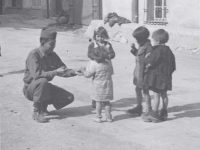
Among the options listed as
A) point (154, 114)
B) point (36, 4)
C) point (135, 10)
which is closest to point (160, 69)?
point (154, 114)

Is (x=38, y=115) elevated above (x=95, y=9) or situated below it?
below

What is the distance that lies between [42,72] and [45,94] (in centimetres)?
32

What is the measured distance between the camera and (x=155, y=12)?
57.1 ft

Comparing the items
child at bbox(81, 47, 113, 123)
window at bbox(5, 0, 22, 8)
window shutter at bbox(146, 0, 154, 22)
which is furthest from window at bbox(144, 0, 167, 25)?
window at bbox(5, 0, 22, 8)

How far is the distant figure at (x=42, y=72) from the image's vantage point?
6.36 meters

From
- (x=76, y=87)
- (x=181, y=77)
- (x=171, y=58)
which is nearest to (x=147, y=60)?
(x=171, y=58)

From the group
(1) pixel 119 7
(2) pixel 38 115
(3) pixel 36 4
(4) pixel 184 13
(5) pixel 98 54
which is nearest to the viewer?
(5) pixel 98 54

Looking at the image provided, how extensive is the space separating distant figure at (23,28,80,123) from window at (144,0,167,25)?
10582 millimetres

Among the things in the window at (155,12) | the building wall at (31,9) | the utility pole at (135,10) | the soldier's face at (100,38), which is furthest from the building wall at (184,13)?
the building wall at (31,9)

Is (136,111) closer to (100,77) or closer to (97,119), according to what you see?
(97,119)

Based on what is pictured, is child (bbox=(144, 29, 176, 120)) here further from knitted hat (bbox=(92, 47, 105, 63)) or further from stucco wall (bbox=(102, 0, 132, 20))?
stucco wall (bbox=(102, 0, 132, 20))

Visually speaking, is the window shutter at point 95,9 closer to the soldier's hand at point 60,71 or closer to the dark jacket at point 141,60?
the dark jacket at point 141,60

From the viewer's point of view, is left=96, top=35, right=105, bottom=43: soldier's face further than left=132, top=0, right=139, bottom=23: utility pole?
No

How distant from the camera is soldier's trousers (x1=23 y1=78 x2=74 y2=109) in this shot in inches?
251
